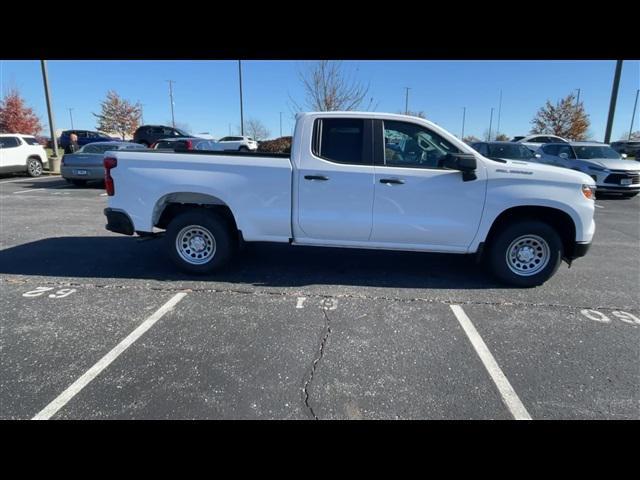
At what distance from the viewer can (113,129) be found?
5200 cm

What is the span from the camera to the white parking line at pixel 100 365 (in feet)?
7.47

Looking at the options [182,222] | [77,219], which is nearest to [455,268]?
[182,222]

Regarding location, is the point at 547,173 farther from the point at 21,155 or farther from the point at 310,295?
the point at 21,155

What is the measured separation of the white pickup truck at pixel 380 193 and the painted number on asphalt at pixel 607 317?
653 mm

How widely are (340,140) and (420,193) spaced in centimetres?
114

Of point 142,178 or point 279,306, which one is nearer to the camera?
point 279,306

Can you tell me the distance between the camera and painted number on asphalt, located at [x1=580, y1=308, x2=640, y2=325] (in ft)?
11.8

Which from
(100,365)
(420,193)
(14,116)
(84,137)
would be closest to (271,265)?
(420,193)

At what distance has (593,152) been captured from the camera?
1262 centimetres

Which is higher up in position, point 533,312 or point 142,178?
point 142,178

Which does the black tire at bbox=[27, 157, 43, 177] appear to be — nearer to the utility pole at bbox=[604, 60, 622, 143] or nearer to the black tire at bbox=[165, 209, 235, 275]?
the black tire at bbox=[165, 209, 235, 275]

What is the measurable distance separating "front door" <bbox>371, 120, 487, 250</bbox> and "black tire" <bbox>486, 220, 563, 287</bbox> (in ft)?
1.37
